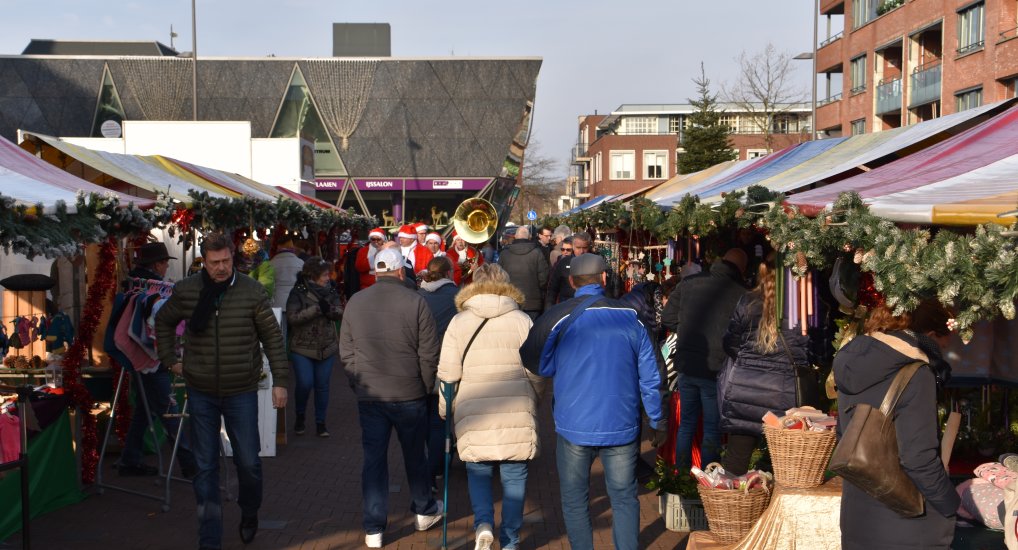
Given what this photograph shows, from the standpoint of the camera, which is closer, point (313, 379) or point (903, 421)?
point (903, 421)

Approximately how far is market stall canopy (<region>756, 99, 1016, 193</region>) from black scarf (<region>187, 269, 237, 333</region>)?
188 inches

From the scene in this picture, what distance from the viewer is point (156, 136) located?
2605 cm

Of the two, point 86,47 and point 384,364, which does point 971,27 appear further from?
point 86,47

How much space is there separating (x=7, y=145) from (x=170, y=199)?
1.47m

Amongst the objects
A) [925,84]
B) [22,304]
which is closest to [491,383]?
[22,304]

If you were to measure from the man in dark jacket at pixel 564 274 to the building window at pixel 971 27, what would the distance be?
2081cm

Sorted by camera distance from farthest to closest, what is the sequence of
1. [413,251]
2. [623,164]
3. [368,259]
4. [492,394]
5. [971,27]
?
1. [623,164]
2. [971,27]
3. [368,259]
4. [413,251]
5. [492,394]

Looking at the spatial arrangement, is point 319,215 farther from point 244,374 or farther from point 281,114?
point 281,114

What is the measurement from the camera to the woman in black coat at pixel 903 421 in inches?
154

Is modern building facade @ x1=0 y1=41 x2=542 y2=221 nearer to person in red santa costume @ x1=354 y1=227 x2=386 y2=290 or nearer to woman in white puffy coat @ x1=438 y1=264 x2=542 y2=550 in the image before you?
Answer: person in red santa costume @ x1=354 y1=227 x2=386 y2=290

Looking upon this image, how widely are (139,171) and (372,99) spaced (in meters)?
35.9

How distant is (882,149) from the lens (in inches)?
348

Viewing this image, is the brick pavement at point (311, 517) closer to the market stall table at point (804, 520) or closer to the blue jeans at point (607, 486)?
the blue jeans at point (607, 486)

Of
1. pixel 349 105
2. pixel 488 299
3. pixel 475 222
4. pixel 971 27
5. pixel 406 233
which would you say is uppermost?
pixel 349 105
